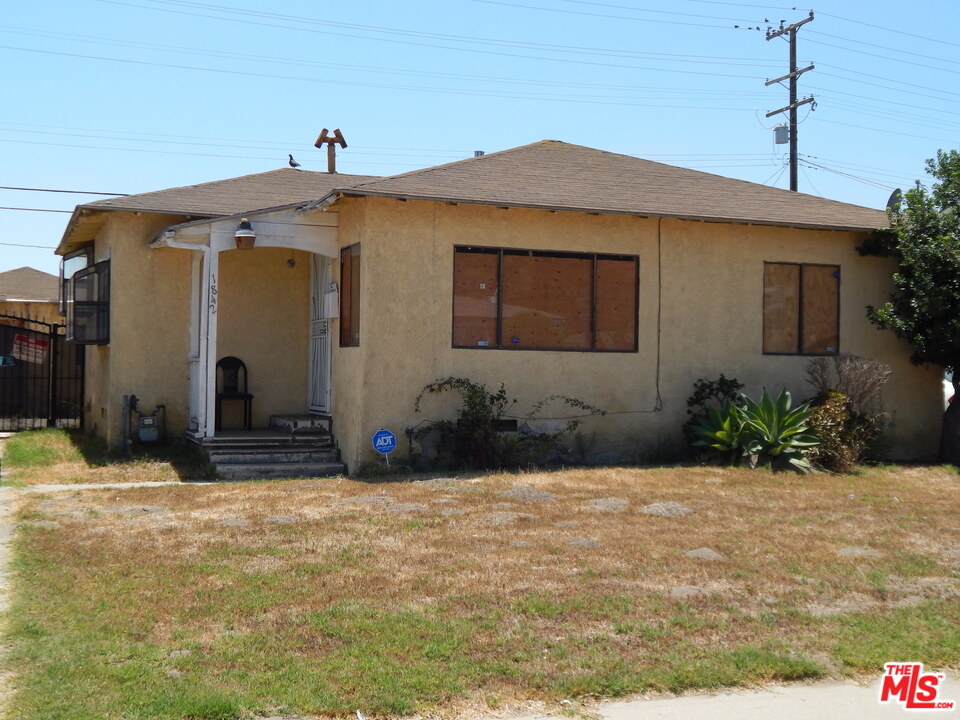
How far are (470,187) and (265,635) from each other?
8.40 m

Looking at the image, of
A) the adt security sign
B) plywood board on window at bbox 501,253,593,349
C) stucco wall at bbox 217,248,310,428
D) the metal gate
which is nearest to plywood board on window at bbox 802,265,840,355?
plywood board on window at bbox 501,253,593,349

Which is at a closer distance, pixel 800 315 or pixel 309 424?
pixel 309 424

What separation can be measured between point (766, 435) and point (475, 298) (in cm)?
414

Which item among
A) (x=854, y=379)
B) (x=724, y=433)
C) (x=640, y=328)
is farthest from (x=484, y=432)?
(x=854, y=379)

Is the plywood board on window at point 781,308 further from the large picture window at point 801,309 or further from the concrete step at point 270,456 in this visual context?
the concrete step at point 270,456

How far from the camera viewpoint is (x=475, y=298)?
13.4 metres

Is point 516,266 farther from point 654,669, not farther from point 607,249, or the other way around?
point 654,669

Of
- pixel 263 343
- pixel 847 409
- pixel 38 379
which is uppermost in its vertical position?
pixel 263 343

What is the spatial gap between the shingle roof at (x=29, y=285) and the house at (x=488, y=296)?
10405 mm

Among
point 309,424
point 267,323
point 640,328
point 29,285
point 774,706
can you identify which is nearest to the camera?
point 774,706

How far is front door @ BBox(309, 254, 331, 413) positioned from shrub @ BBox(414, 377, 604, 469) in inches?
79.4

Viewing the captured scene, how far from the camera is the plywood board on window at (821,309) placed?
49.3 feet

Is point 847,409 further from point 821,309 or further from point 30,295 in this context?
point 30,295

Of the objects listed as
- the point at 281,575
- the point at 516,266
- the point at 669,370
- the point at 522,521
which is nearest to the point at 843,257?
the point at 669,370
